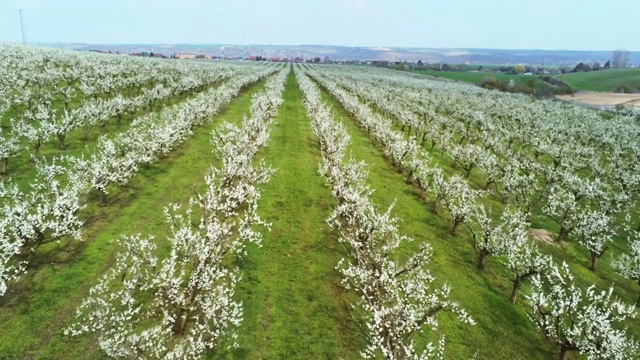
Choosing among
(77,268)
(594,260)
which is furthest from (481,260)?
(77,268)

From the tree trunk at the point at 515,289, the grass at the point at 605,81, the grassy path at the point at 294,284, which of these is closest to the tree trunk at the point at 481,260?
the tree trunk at the point at 515,289

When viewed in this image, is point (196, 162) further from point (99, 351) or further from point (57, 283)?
point (99, 351)

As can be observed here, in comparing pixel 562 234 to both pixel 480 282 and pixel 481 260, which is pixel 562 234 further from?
pixel 480 282

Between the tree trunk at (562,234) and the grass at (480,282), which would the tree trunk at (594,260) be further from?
the tree trunk at (562,234)

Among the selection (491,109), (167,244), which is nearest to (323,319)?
(167,244)

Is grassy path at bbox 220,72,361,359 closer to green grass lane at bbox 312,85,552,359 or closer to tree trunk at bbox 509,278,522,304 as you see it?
green grass lane at bbox 312,85,552,359
